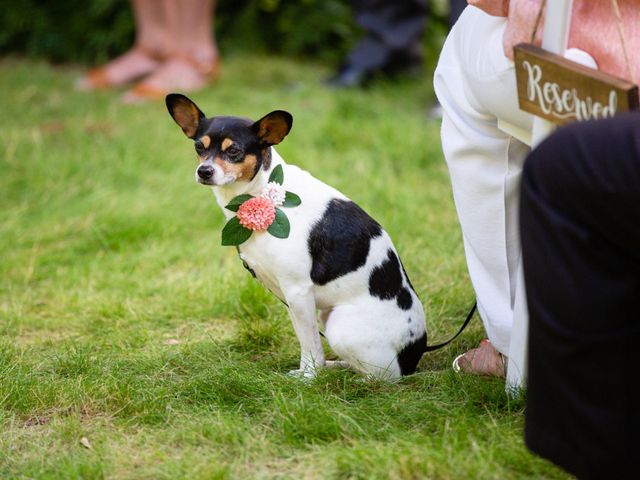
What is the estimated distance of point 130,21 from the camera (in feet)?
23.5

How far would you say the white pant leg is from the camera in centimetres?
237

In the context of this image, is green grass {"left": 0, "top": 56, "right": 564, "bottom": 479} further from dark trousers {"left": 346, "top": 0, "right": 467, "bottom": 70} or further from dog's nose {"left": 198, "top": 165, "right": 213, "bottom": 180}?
dog's nose {"left": 198, "top": 165, "right": 213, "bottom": 180}

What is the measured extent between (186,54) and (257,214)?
13.5 ft

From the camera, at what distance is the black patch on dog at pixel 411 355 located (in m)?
2.72

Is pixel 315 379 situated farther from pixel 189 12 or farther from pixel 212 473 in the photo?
pixel 189 12

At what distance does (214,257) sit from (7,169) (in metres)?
1.63

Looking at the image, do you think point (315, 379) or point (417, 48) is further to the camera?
point (417, 48)

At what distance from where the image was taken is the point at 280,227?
101 inches

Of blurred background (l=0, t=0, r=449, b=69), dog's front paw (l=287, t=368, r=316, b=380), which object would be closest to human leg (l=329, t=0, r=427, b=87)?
blurred background (l=0, t=0, r=449, b=69)

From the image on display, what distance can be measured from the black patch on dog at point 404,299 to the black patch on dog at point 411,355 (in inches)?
4.1

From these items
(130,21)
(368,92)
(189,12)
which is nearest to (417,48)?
(368,92)

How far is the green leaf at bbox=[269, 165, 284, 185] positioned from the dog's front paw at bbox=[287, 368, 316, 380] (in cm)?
55

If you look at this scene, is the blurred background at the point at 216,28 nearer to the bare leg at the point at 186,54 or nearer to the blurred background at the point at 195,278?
the blurred background at the point at 195,278

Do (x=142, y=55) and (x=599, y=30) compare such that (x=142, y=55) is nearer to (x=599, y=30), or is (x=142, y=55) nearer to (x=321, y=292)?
(x=321, y=292)
